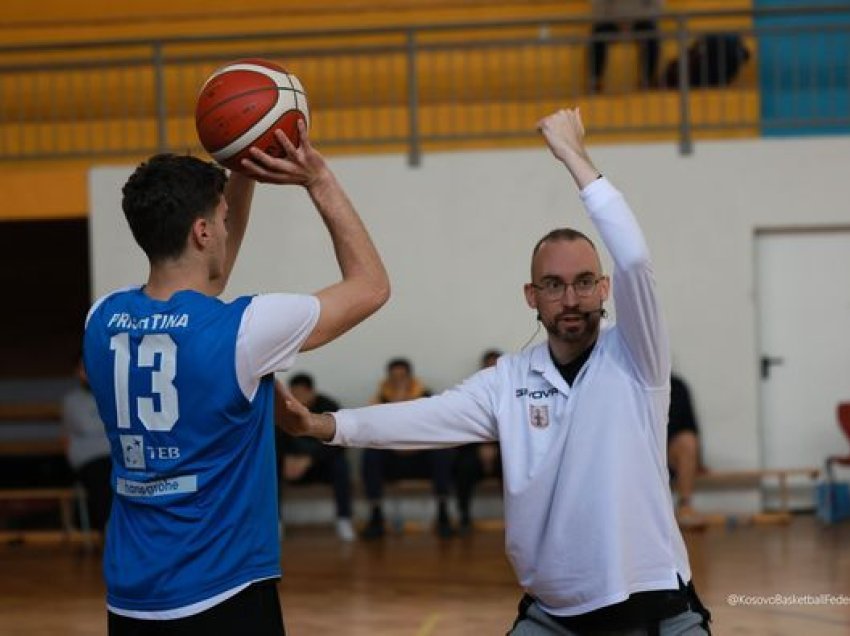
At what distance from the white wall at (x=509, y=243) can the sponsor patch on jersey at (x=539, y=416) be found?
26.7 ft

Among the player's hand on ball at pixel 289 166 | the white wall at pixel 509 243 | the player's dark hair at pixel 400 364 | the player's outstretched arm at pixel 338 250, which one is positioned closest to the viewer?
the player's outstretched arm at pixel 338 250

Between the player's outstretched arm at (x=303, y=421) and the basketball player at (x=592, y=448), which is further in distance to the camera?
the player's outstretched arm at (x=303, y=421)

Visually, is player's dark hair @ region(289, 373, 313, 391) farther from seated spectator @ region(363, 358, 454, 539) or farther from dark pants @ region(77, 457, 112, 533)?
dark pants @ region(77, 457, 112, 533)

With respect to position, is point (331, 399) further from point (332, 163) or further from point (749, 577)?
point (749, 577)

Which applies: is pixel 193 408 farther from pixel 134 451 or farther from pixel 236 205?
pixel 236 205

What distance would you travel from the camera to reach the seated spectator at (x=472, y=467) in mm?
11117

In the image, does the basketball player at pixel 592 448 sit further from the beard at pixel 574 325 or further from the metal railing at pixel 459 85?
the metal railing at pixel 459 85

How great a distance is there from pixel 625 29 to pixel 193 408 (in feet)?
32.6

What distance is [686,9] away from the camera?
42.7 feet

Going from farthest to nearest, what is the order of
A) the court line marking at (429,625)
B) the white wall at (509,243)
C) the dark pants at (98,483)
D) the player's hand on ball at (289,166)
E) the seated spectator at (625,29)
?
the seated spectator at (625,29)
the white wall at (509,243)
the dark pants at (98,483)
the court line marking at (429,625)
the player's hand on ball at (289,166)

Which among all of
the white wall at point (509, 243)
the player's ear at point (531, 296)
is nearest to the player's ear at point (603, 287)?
the player's ear at point (531, 296)

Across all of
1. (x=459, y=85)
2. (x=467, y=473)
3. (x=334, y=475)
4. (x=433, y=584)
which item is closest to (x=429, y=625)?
(x=433, y=584)

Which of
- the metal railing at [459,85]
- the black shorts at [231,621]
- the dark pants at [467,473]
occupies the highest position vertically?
the metal railing at [459,85]

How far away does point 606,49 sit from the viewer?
12.3m
